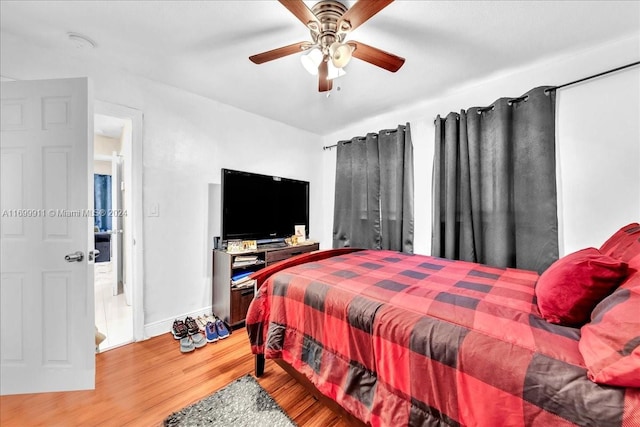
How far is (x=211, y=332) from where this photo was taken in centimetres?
237

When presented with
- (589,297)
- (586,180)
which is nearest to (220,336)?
(589,297)

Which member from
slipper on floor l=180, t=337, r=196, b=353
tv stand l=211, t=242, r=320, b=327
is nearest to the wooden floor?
slipper on floor l=180, t=337, r=196, b=353

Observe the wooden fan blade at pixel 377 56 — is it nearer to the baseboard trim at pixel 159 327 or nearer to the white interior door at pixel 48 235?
the white interior door at pixel 48 235

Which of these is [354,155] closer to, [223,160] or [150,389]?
[223,160]

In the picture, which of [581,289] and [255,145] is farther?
[255,145]

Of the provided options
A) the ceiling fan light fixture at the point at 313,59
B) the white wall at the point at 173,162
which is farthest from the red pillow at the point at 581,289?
the white wall at the point at 173,162

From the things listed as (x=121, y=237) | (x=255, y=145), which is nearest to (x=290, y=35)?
(x=255, y=145)

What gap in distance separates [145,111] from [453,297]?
299 centimetres

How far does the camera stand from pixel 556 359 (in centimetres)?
82

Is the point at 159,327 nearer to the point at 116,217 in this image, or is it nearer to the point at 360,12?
the point at 116,217

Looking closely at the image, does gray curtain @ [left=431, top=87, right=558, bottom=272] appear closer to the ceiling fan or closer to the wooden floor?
the ceiling fan

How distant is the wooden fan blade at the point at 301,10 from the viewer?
1.24m

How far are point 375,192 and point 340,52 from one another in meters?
2.19

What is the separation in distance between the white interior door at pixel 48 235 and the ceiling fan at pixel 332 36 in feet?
4.58
